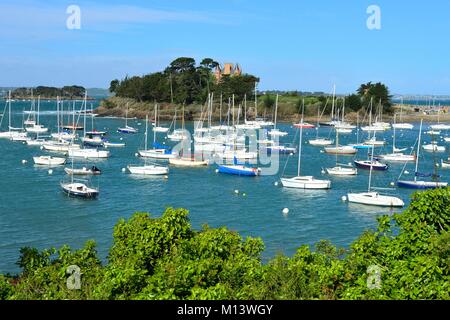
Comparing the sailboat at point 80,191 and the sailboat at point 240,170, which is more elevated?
the sailboat at point 240,170

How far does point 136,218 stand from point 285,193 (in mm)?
32639

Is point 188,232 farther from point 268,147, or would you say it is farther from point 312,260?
point 268,147

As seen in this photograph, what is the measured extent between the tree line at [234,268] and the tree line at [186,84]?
113 meters

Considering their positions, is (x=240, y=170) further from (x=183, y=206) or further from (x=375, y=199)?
(x=375, y=199)

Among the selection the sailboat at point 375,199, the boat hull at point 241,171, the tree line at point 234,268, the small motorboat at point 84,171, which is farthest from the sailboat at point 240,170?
the tree line at point 234,268

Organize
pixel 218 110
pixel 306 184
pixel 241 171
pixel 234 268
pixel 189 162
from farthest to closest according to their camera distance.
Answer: pixel 218 110 → pixel 189 162 → pixel 241 171 → pixel 306 184 → pixel 234 268

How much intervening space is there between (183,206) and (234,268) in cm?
2809

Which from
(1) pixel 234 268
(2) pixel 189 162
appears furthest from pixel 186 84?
(1) pixel 234 268

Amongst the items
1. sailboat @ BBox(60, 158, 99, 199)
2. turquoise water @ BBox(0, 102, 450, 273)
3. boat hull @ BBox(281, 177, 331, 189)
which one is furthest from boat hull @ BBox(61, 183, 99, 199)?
boat hull @ BBox(281, 177, 331, 189)

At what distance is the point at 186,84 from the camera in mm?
133375

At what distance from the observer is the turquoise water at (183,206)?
3328 centimetres

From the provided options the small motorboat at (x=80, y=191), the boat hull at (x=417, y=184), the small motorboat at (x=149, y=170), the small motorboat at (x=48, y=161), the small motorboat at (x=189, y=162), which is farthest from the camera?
the small motorboat at (x=189, y=162)

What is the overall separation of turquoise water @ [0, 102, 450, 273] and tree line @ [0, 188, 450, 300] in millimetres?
14153

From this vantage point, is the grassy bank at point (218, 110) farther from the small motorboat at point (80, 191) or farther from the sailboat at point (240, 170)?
the small motorboat at point (80, 191)
